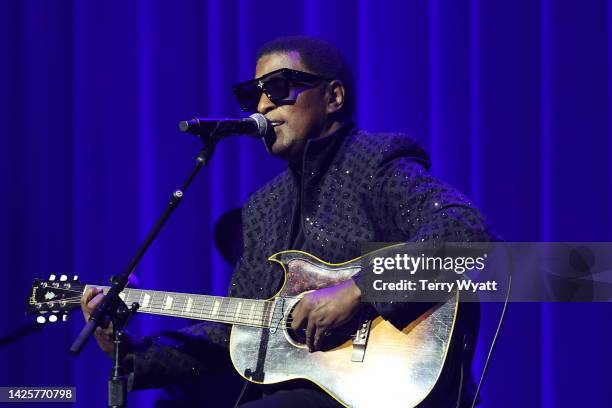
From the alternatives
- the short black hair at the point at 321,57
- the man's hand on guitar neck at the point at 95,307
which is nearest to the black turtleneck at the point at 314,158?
the short black hair at the point at 321,57

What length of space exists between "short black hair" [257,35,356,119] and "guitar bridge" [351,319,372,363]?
2.50ft

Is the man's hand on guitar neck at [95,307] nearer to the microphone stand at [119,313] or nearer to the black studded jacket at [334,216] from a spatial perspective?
the black studded jacket at [334,216]

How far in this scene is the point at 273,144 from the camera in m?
2.78

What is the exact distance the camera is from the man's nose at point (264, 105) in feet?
9.10

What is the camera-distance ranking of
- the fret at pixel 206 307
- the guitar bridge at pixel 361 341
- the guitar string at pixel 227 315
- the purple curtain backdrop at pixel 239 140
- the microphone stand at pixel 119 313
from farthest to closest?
the purple curtain backdrop at pixel 239 140, the fret at pixel 206 307, the guitar string at pixel 227 315, the guitar bridge at pixel 361 341, the microphone stand at pixel 119 313

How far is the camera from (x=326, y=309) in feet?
7.88

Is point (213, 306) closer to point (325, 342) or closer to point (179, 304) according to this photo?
point (179, 304)

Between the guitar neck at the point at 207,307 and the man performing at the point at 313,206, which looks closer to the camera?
the man performing at the point at 313,206

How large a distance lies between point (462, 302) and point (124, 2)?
1.87 metres

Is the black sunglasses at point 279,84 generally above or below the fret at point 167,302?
Answer: above

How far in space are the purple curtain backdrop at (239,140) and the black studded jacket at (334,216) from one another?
1.29 feet

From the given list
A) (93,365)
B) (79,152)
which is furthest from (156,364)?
(79,152)

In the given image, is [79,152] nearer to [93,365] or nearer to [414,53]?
[93,365]

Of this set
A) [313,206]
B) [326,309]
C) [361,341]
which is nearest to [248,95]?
[313,206]
